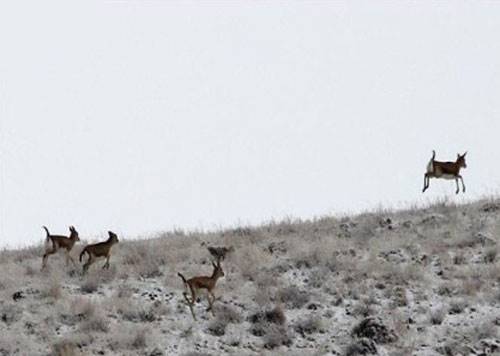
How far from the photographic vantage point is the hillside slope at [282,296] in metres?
15.9

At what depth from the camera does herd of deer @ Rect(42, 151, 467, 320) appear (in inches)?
659

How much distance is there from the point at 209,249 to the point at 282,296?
9.34 ft

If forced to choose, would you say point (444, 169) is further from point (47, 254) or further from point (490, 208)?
point (47, 254)

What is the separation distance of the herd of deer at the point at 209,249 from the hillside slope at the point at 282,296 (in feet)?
0.90

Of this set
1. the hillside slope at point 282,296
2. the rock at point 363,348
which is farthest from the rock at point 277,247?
the rock at point 363,348

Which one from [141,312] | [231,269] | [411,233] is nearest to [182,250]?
[231,269]

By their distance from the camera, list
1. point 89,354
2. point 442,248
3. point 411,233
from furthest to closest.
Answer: point 411,233, point 442,248, point 89,354

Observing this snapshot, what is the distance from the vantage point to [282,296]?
687 inches

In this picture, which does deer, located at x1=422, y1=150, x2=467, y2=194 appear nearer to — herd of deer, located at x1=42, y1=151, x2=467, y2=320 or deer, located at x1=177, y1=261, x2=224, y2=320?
herd of deer, located at x1=42, y1=151, x2=467, y2=320

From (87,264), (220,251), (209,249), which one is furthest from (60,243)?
(220,251)

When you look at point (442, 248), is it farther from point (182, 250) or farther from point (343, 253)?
point (182, 250)

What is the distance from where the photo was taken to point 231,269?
61.8 feet

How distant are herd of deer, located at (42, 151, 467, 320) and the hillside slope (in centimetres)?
27

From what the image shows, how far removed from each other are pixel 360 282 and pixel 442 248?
236 centimetres
